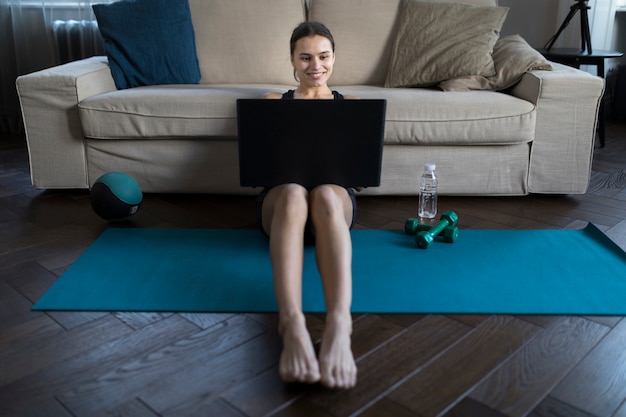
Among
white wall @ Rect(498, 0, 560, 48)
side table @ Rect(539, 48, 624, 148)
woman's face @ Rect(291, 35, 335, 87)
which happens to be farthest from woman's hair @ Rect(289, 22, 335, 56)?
white wall @ Rect(498, 0, 560, 48)

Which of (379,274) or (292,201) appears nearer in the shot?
(292,201)

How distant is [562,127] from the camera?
94.3 inches

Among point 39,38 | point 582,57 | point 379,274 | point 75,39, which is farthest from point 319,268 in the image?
point 39,38

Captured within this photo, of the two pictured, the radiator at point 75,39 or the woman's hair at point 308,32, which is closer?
the woman's hair at point 308,32

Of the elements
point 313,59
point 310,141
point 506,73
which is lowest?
point 310,141

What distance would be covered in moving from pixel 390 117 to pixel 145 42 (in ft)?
3.80

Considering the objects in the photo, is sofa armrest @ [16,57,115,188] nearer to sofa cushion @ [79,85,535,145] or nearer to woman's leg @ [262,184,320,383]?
sofa cushion @ [79,85,535,145]

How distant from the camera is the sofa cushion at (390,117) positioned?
233cm

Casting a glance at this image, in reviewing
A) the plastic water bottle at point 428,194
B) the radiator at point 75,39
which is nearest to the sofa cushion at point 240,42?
the plastic water bottle at point 428,194

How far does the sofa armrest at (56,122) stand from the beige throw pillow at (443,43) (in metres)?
1.32

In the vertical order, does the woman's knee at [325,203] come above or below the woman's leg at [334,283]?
above

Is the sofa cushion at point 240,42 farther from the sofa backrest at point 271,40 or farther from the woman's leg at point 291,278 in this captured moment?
the woman's leg at point 291,278

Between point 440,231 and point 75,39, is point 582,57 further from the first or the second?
point 75,39

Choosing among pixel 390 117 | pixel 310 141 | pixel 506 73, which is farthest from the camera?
pixel 506 73
